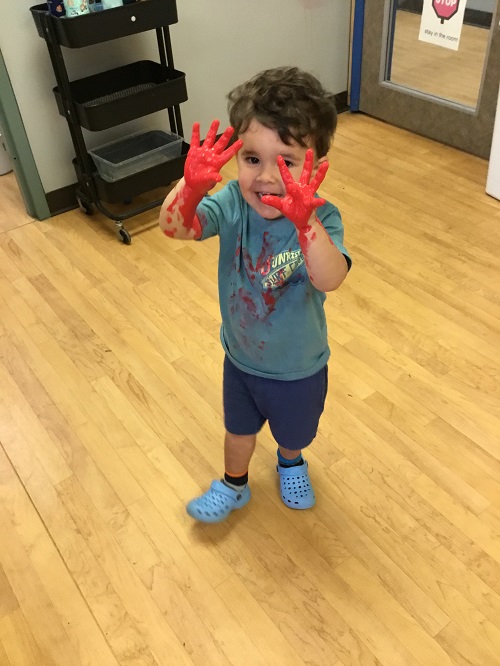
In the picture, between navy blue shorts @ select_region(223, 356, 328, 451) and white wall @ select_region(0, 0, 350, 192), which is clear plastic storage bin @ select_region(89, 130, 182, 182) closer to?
white wall @ select_region(0, 0, 350, 192)

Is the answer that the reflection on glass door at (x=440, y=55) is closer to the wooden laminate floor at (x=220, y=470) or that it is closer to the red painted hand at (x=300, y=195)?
the wooden laminate floor at (x=220, y=470)

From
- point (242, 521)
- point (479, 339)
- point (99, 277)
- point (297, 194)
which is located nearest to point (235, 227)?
point (297, 194)

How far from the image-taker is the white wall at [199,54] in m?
2.12

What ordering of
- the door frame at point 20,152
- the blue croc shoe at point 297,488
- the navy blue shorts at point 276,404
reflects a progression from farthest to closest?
1. the door frame at point 20,152
2. the blue croc shoe at point 297,488
3. the navy blue shorts at point 276,404

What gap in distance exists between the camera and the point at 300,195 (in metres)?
0.78

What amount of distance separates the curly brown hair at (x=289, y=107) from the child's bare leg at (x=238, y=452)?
0.62m

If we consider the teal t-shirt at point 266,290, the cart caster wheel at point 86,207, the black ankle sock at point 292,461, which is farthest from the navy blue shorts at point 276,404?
the cart caster wheel at point 86,207

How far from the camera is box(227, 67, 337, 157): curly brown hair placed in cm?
84

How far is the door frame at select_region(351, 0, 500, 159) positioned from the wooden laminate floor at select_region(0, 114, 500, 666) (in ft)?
1.90

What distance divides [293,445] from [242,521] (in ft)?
0.87

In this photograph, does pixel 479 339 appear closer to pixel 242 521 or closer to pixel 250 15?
pixel 242 521

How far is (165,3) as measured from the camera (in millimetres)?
2037

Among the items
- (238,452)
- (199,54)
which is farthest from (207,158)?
(199,54)

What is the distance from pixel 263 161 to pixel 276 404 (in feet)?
1.50
